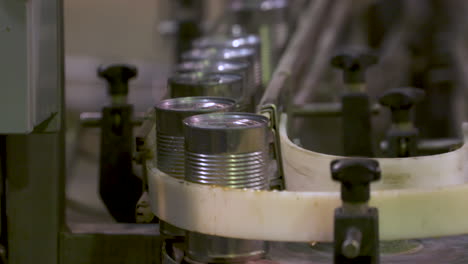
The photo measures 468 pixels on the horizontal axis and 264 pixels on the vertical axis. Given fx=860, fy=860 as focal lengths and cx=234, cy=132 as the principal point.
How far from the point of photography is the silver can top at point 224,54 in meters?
1.43

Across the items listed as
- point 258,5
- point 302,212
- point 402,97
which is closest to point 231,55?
point 402,97

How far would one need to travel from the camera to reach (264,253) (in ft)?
2.82

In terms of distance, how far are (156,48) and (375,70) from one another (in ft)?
5.39

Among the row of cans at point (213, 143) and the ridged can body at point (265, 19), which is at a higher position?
the ridged can body at point (265, 19)

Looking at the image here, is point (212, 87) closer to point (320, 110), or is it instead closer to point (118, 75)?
point (118, 75)

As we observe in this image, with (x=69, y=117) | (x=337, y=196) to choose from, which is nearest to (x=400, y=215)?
(x=337, y=196)

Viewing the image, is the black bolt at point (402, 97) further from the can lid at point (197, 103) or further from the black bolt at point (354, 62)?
the can lid at point (197, 103)

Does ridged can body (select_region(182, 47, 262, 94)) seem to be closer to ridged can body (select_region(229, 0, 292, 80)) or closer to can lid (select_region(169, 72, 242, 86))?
can lid (select_region(169, 72, 242, 86))

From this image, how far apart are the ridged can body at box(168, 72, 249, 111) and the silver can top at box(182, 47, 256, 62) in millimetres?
269

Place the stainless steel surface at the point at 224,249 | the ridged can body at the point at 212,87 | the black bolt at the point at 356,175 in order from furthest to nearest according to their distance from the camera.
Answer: the ridged can body at the point at 212,87 → the stainless steel surface at the point at 224,249 → the black bolt at the point at 356,175

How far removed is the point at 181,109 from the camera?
909 millimetres

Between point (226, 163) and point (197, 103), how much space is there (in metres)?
0.19

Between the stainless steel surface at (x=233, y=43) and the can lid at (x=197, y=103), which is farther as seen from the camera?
the stainless steel surface at (x=233, y=43)

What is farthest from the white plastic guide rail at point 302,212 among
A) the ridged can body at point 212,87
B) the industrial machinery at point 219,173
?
the ridged can body at point 212,87
